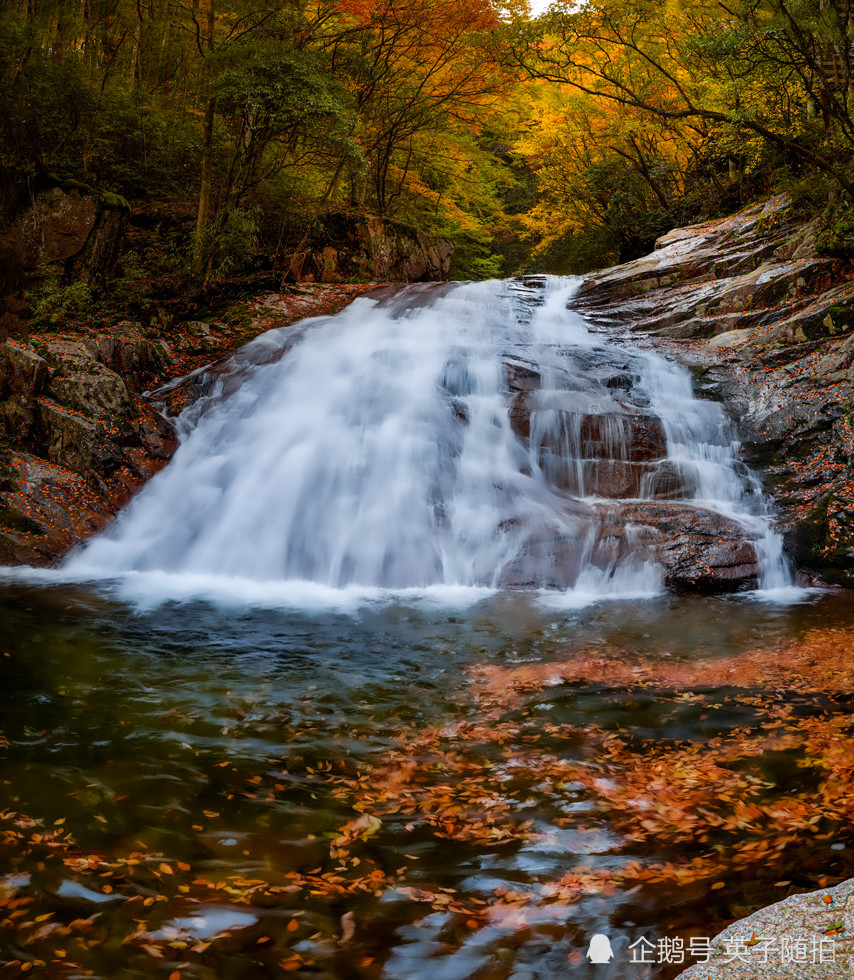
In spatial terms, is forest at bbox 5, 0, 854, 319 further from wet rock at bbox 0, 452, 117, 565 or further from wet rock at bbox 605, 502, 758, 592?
wet rock at bbox 605, 502, 758, 592

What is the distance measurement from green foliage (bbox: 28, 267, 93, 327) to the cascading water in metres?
2.98

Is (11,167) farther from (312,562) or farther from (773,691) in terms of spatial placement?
(773,691)

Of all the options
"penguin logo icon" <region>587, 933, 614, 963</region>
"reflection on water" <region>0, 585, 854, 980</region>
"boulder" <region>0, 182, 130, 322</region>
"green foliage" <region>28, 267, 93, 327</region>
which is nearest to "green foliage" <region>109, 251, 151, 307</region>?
"boulder" <region>0, 182, 130, 322</region>

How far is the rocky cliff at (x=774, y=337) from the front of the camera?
8.03 m

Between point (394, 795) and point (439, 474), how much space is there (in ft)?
19.8

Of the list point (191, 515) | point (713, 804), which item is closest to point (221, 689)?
point (713, 804)

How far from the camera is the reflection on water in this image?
7.63 feet

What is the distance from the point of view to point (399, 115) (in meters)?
18.8

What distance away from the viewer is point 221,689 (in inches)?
175

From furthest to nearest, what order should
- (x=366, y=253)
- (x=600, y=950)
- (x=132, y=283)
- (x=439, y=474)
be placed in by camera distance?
(x=366, y=253) < (x=132, y=283) < (x=439, y=474) < (x=600, y=950)

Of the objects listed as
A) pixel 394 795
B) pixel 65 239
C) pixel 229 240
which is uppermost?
pixel 229 240

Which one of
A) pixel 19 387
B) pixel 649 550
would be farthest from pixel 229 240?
pixel 649 550

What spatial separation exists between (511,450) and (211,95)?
8976 mm

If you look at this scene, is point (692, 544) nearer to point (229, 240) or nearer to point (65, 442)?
point (65, 442)
